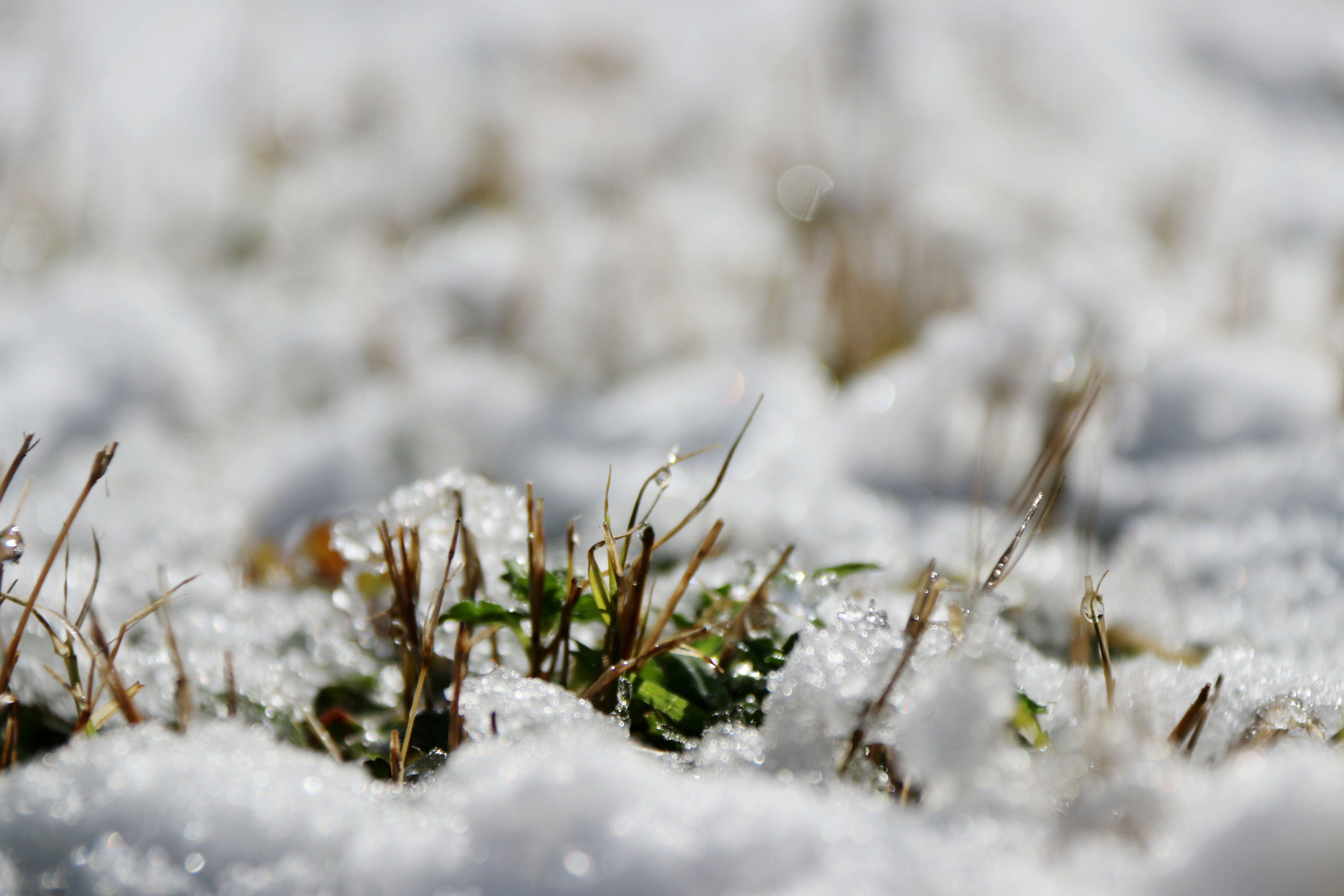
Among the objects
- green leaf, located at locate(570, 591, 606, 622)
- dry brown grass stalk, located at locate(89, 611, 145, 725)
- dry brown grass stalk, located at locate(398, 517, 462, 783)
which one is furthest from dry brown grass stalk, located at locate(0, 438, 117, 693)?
green leaf, located at locate(570, 591, 606, 622)

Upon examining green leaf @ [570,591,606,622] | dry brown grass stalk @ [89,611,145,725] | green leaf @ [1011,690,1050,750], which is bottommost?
dry brown grass stalk @ [89,611,145,725]

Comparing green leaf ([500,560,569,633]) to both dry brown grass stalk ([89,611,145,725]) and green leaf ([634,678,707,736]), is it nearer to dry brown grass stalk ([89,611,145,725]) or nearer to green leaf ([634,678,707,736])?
green leaf ([634,678,707,736])

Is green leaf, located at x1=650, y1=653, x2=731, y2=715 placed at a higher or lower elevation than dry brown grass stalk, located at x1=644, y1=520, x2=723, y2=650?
lower

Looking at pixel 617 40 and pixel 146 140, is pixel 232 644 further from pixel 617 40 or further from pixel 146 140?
pixel 617 40

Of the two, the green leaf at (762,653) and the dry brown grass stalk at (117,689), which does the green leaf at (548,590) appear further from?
the dry brown grass stalk at (117,689)

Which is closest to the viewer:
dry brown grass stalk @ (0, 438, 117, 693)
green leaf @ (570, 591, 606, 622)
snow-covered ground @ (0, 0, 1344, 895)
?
snow-covered ground @ (0, 0, 1344, 895)
